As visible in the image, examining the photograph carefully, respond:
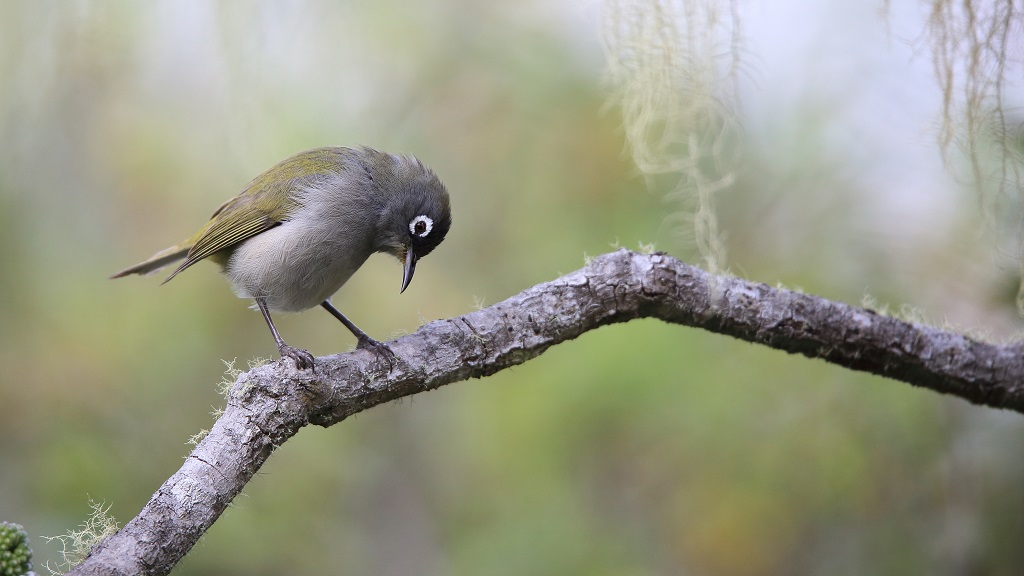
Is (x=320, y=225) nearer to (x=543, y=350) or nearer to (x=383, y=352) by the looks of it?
(x=383, y=352)

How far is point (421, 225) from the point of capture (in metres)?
3.50

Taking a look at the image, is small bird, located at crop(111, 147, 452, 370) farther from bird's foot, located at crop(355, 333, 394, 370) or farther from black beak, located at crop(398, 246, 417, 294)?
bird's foot, located at crop(355, 333, 394, 370)

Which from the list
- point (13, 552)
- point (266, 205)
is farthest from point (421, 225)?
point (13, 552)

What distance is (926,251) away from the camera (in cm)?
432

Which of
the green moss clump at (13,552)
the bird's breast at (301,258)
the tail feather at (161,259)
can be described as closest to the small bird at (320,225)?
the bird's breast at (301,258)

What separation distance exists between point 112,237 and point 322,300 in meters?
2.24

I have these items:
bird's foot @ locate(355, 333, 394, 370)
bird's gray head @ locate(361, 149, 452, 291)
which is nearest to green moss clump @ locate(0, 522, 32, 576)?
bird's foot @ locate(355, 333, 394, 370)

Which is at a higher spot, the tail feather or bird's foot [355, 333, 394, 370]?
the tail feather

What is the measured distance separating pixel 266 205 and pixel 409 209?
2.09ft

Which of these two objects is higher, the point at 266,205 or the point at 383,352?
the point at 266,205

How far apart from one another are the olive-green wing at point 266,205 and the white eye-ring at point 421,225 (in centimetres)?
43

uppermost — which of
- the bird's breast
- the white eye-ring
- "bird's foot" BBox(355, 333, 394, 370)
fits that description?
the white eye-ring

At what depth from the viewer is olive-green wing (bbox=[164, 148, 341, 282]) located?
3.54 m

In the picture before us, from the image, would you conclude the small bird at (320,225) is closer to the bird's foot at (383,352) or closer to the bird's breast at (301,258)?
the bird's breast at (301,258)
